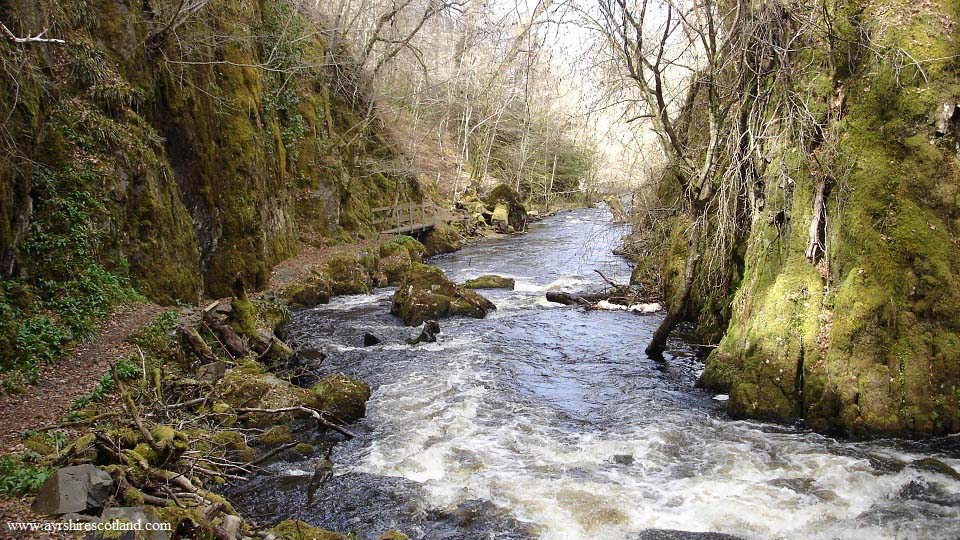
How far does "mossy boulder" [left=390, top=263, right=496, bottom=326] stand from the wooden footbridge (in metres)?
9.52

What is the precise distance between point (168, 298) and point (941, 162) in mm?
12443

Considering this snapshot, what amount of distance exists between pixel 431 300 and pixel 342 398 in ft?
20.6

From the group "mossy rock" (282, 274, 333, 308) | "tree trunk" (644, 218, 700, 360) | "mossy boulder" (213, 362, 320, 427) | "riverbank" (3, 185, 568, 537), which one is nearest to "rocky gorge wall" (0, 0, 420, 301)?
"mossy rock" (282, 274, 333, 308)

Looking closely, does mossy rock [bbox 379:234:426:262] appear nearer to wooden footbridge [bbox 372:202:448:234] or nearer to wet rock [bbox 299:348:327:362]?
wooden footbridge [bbox 372:202:448:234]

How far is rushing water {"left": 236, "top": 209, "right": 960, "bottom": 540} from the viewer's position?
20.8 feet

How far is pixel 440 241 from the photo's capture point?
89.5 feet

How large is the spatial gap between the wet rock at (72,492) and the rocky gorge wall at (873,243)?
25.9ft

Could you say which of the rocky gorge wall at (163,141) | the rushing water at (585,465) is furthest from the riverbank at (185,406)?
the rocky gorge wall at (163,141)

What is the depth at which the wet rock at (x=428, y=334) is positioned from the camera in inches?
514

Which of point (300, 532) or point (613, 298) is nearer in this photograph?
point (300, 532)

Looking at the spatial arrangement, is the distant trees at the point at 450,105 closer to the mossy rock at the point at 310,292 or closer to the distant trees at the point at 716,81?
the distant trees at the point at 716,81

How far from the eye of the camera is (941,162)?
7.88 m

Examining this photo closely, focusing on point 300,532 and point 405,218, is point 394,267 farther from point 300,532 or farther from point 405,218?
point 300,532

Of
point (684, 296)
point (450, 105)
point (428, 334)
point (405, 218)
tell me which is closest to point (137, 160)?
point (428, 334)
